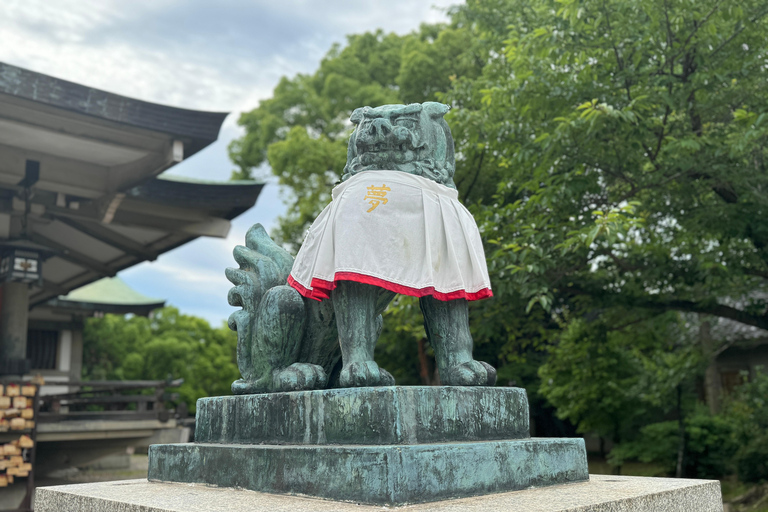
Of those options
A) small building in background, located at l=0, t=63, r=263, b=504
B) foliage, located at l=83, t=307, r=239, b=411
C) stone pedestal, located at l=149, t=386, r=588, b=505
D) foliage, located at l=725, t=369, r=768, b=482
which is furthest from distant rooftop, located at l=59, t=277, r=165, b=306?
stone pedestal, located at l=149, t=386, r=588, b=505

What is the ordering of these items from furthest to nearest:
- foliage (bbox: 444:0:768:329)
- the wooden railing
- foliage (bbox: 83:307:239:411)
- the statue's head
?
1. foliage (bbox: 83:307:239:411)
2. the wooden railing
3. foliage (bbox: 444:0:768:329)
4. the statue's head

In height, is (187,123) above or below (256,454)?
above

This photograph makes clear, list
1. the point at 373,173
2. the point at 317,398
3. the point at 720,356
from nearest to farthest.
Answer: the point at 317,398 → the point at 373,173 → the point at 720,356

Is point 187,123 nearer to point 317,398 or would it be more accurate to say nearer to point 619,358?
point 317,398

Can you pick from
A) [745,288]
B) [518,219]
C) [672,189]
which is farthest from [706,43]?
[745,288]

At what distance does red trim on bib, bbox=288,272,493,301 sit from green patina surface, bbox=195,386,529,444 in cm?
33

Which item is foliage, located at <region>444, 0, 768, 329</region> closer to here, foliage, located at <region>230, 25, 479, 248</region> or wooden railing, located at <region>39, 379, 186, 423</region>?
foliage, located at <region>230, 25, 479, 248</region>

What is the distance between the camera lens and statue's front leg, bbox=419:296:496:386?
7.64ft

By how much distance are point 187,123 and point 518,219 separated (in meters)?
3.78

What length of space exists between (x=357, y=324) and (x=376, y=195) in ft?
1.46

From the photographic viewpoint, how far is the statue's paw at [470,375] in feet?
7.38

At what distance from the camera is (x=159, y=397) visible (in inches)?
437

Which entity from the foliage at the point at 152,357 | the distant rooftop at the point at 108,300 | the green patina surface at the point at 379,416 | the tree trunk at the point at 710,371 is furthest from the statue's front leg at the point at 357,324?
the foliage at the point at 152,357

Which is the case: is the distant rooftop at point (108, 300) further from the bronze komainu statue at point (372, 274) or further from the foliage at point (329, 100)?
the bronze komainu statue at point (372, 274)
